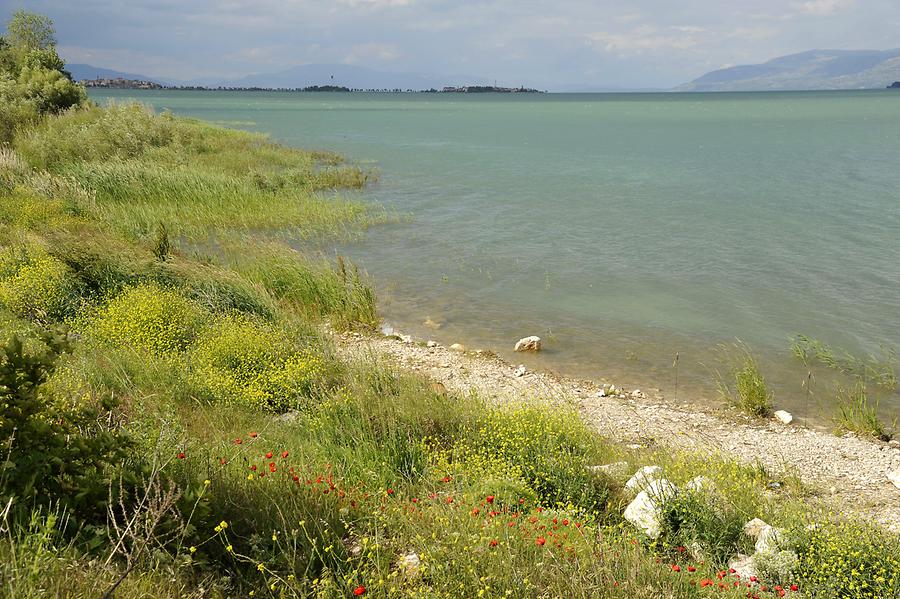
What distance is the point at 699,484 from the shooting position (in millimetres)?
6492

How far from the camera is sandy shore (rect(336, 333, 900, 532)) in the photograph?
807 cm

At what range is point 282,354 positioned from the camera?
9562 millimetres

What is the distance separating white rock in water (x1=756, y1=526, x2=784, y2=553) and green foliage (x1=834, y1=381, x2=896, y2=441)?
5.16 m

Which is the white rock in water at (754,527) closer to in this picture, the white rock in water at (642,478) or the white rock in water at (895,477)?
the white rock in water at (642,478)

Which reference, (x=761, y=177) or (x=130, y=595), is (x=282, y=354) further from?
(x=761, y=177)

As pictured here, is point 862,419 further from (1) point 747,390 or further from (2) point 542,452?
(2) point 542,452

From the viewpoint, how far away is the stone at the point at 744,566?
17.4ft

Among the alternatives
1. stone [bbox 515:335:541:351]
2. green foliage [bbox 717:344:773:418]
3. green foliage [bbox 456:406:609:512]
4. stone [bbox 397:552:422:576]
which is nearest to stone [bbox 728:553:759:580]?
green foliage [bbox 456:406:609:512]

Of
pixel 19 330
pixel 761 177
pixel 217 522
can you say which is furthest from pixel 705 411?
pixel 761 177

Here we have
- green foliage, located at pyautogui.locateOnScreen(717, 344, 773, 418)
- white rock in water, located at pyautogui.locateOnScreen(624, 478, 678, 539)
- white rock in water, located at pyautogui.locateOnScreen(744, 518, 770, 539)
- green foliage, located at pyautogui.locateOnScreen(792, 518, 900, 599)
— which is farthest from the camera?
green foliage, located at pyautogui.locateOnScreen(717, 344, 773, 418)

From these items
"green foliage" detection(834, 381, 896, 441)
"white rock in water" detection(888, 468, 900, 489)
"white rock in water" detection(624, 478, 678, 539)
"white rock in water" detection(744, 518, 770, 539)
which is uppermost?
"white rock in water" detection(624, 478, 678, 539)

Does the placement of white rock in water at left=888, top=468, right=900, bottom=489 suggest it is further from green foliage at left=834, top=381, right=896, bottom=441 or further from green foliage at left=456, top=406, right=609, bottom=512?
green foliage at left=456, top=406, right=609, bottom=512

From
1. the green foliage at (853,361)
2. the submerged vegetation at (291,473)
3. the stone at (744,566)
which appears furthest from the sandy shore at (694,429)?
the green foliage at (853,361)

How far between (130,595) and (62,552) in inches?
24.9
